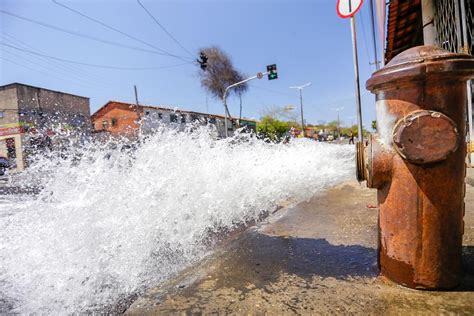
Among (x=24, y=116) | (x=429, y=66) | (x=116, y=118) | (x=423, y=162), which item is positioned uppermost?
(x=116, y=118)

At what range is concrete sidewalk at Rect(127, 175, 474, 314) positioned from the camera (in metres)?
1.38

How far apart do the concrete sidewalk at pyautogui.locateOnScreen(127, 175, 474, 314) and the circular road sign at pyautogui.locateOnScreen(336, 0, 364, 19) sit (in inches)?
130

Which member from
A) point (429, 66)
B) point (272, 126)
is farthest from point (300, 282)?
point (272, 126)

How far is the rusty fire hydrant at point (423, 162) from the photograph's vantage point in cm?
135

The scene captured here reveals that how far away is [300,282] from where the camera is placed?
163cm

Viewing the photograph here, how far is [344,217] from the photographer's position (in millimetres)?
2977

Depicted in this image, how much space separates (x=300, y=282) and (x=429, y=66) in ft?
4.03

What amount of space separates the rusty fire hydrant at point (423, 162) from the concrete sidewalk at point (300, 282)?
16cm

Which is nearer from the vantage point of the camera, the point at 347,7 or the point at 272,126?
the point at 347,7

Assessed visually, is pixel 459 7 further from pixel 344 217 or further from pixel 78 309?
pixel 78 309

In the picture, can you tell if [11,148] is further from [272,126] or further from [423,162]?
[272,126]

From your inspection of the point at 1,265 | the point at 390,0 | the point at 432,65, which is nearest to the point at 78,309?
the point at 1,265

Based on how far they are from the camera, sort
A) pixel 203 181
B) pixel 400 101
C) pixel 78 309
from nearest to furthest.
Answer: pixel 400 101, pixel 78 309, pixel 203 181

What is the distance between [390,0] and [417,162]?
536 cm
